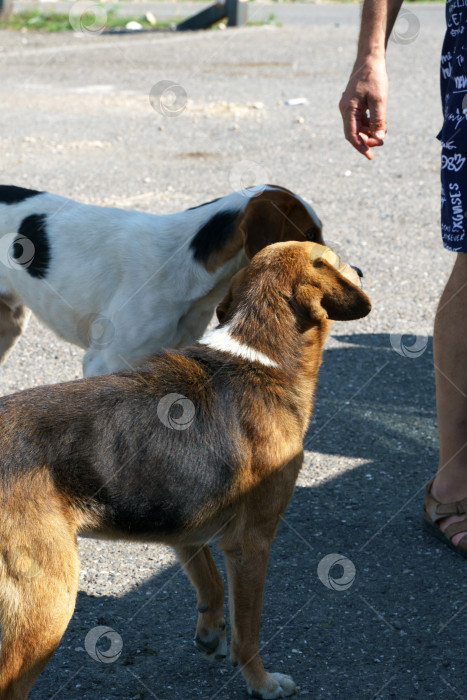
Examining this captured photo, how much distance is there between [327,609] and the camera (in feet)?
9.73

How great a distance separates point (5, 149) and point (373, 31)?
669 cm

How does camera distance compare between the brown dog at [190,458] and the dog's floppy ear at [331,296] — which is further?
the dog's floppy ear at [331,296]

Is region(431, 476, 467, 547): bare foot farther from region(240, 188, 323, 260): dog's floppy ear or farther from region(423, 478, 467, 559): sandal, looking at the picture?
region(240, 188, 323, 260): dog's floppy ear

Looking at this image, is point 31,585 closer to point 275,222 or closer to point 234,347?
point 234,347

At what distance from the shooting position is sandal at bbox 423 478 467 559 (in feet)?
10.8

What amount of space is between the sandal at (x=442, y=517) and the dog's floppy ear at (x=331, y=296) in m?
1.18

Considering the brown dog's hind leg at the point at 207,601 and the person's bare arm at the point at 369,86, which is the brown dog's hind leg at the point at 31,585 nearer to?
the brown dog's hind leg at the point at 207,601

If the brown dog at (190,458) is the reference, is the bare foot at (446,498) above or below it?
below

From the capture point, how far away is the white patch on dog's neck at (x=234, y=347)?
257 cm

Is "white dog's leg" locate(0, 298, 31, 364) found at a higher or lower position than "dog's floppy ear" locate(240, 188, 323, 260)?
lower

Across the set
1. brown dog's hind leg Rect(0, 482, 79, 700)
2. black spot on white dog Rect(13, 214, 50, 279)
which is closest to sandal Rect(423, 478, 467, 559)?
brown dog's hind leg Rect(0, 482, 79, 700)

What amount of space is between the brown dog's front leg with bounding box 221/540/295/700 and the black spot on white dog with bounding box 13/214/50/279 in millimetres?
1893

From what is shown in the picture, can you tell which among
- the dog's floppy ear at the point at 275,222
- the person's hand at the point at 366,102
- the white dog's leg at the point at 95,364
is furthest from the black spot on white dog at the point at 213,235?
the person's hand at the point at 366,102

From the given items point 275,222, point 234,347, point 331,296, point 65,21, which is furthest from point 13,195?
point 65,21
